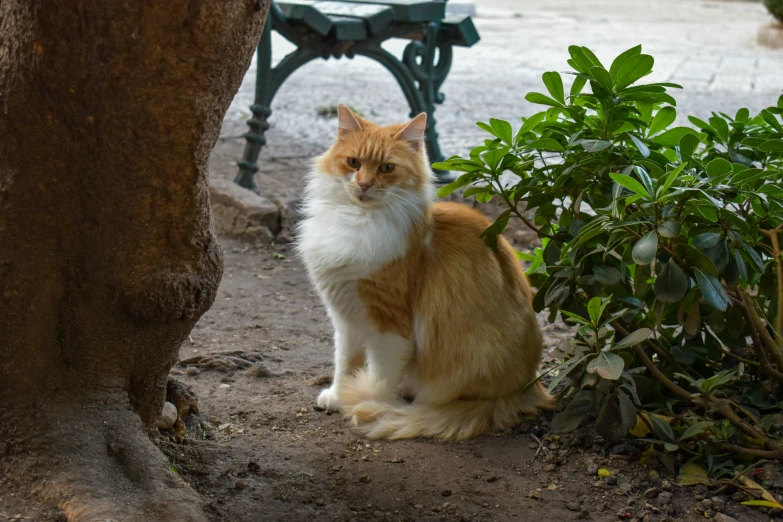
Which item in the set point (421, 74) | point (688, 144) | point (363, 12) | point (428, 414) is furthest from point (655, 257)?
point (421, 74)

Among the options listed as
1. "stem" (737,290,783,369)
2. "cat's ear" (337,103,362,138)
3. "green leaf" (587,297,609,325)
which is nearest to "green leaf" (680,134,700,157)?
"stem" (737,290,783,369)

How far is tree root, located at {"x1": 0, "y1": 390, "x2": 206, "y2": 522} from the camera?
6.71ft

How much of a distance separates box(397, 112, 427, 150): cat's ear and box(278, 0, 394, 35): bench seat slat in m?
2.57

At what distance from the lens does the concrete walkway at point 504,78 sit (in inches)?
271

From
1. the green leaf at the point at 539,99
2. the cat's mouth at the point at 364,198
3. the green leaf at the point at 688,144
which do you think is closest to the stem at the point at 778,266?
the green leaf at the point at 688,144

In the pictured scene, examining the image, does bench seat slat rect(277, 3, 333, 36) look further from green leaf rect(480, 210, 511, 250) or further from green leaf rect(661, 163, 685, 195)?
green leaf rect(661, 163, 685, 195)

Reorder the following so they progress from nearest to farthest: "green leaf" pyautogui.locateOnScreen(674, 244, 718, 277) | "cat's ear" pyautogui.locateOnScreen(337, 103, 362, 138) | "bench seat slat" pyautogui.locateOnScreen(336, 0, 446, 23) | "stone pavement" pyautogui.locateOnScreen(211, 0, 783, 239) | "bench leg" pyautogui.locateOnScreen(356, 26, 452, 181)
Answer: "green leaf" pyautogui.locateOnScreen(674, 244, 718, 277), "cat's ear" pyautogui.locateOnScreen(337, 103, 362, 138), "bench seat slat" pyautogui.locateOnScreen(336, 0, 446, 23), "bench leg" pyautogui.locateOnScreen(356, 26, 452, 181), "stone pavement" pyautogui.locateOnScreen(211, 0, 783, 239)

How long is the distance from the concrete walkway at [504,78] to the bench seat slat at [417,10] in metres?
1.05

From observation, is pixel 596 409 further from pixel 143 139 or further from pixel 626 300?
pixel 143 139

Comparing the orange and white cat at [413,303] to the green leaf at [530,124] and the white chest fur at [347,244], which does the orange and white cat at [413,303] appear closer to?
the white chest fur at [347,244]

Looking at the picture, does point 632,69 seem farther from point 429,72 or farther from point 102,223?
point 429,72

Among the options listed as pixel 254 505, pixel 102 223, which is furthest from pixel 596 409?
pixel 102 223

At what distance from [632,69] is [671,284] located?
706mm

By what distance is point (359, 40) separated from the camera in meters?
5.68
